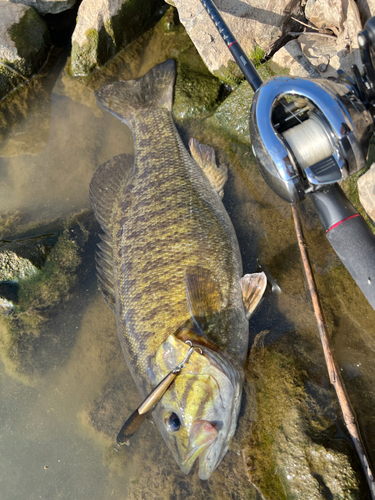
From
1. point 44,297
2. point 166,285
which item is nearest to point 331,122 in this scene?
point 166,285

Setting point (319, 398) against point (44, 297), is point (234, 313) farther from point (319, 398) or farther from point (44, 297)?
point (44, 297)

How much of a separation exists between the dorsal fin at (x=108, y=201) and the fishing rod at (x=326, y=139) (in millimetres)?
1738

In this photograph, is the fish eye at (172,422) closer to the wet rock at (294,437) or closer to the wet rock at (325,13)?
the wet rock at (294,437)

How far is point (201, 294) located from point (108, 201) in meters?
1.43

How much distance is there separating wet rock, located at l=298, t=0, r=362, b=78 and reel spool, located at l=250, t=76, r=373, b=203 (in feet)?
4.56

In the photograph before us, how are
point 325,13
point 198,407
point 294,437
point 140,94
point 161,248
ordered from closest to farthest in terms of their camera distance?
1. point 198,407
2. point 294,437
3. point 161,248
4. point 325,13
5. point 140,94

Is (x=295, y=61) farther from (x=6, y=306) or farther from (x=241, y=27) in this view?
(x=6, y=306)

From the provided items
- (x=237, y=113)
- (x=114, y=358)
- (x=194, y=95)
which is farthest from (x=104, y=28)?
(x=114, y=358)

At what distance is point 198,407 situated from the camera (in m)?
2.44

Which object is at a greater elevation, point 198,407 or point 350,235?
point 350,235

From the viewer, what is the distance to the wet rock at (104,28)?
4.21 metres

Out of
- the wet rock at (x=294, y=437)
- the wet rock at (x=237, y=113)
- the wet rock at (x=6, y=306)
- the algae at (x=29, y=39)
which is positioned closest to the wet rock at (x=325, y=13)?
the wet rock at (x=237, y=113)

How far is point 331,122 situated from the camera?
192 centimetres

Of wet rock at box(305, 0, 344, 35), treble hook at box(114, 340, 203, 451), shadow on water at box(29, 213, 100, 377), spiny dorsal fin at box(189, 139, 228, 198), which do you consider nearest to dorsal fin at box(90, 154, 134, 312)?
shadow on water at box(29, 213, 100, 377)
